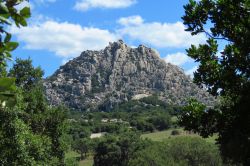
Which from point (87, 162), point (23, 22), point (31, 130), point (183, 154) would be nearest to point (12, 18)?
point (23, 22)

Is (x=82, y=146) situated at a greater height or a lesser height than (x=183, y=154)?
greater

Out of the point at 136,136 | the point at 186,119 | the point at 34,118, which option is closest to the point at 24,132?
the point at 34,118

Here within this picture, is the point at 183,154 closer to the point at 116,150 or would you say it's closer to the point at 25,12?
the point at 116,150

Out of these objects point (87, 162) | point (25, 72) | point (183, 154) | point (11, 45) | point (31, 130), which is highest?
point (25, 72)

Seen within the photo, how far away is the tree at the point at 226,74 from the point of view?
1163 cm

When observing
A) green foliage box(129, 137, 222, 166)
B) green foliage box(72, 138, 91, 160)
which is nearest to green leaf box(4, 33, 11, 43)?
green foliage box(129, 137, 222, 166)

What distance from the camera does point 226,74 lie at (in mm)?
12219

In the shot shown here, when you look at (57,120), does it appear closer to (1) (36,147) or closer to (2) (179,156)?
(1) (36,147)

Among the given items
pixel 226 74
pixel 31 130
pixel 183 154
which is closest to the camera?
pixel 226 74

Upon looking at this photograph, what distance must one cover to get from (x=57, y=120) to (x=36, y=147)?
39.1 feet

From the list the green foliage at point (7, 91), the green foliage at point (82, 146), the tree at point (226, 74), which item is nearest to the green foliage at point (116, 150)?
the green foliage at point (82, 146)

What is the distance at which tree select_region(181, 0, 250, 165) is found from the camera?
11.6 metres

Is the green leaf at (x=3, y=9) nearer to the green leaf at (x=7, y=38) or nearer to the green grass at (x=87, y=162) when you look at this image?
the green leaf at (x=7, y=38)

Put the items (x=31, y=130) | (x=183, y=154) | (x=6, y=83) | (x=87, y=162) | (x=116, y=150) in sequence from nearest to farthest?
1. (x=6, y=83)
2. (x=31, y=130)
3. (x=183, y=154)
4. (x=116, y=150)
5. (x=87, y=162)
